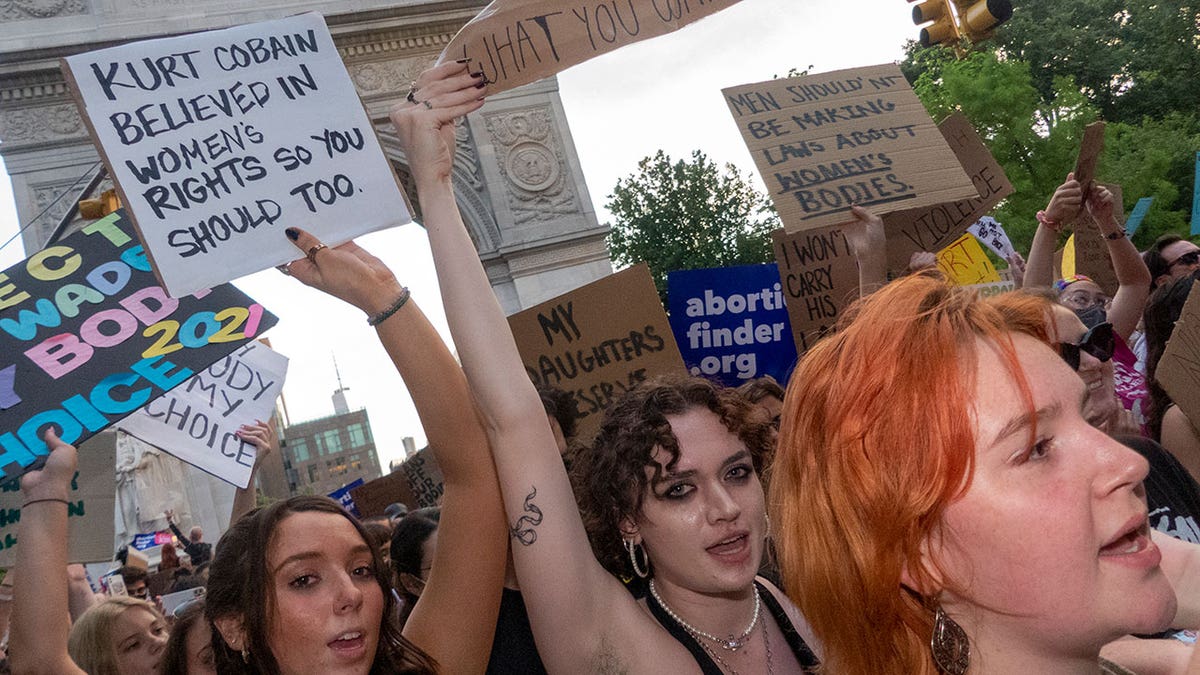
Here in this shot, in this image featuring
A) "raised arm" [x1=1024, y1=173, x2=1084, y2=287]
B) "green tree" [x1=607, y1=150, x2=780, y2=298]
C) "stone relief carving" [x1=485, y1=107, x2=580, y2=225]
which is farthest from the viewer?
"green tree" [x1=607, y1=150, x2=780, y2=298]

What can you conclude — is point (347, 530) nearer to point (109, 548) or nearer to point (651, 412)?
point (651, 412)

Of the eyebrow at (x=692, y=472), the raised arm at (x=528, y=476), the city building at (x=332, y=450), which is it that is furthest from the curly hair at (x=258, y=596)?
the city building at (x=332, y=450)

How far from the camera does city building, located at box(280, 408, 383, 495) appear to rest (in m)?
130

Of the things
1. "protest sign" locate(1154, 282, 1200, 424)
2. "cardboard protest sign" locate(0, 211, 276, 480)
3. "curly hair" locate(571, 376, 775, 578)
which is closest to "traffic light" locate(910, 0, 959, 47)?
"protest sign" locate(1154, 282, 1200, 424)

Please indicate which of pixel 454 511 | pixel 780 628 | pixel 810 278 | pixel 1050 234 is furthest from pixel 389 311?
pixel 1050 234

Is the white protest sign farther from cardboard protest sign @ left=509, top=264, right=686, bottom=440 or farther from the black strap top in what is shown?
the black strap top

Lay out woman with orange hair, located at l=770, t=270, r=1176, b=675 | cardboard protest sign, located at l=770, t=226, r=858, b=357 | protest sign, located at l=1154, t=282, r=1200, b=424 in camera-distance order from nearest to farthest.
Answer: woman with orange hair, located at l=770, t=270, r=1176, b=675 < protest sign, located at l=1154, t=282, r=1200, b=424 < cardboard protest sign, located at l=770, t=226, r=858, b=357

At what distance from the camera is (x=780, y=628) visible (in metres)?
2.67

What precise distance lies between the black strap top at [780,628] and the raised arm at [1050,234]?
2.63m

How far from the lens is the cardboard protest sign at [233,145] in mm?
3152

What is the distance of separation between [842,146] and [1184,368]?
1.80m

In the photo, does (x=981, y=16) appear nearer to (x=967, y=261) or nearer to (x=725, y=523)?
(x=967, y=261)

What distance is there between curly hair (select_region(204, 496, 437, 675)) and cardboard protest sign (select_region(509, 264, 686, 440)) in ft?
6.72

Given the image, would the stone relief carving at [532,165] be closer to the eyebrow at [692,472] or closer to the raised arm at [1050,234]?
the raised arm at [1050,234]
